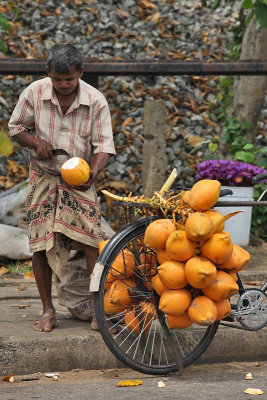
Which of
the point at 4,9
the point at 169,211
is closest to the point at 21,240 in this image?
the point at 169,211

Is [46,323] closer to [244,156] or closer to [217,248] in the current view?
[217,248]

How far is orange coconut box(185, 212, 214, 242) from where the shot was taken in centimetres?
331

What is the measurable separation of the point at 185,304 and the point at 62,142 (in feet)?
3.49

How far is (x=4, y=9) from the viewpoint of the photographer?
32.0ft

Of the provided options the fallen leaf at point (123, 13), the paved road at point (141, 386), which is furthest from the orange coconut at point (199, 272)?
the fallen leaf at point (123, 13)

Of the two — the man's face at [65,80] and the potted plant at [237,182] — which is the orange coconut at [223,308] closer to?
the man's face at [65,80]

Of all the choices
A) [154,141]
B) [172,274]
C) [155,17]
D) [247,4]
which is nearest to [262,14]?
[247,4]

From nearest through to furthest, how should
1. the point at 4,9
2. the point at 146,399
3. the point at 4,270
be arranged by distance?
the point at 146,399 → the point at 4,270 → the point at 4,9

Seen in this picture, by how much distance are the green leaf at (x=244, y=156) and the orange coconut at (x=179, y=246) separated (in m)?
3.60

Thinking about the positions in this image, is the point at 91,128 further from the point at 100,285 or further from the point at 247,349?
the point at 247,349

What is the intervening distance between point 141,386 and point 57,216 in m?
0.96

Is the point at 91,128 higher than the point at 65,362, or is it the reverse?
the point at 91,128

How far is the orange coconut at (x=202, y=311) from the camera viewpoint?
11.0 feet

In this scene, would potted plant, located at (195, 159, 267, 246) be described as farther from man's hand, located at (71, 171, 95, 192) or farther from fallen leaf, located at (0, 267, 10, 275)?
man's hand, located at (71, 171, 95, 192)
